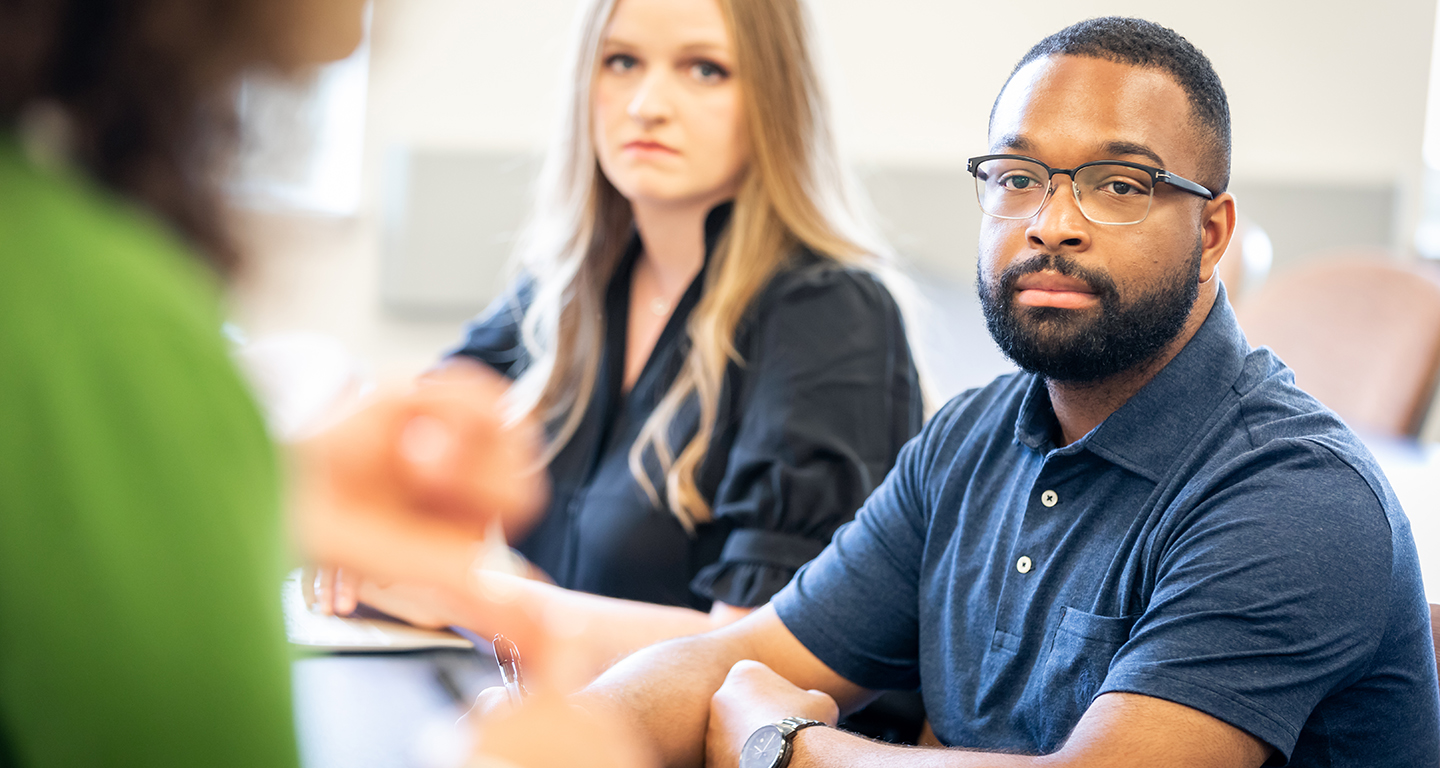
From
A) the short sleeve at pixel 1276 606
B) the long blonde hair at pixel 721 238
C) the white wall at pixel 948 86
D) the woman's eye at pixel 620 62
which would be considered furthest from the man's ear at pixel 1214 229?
the white wall at pixel 948 86

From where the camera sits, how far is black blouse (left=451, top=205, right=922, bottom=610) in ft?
5.00

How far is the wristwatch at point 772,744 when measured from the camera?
3.51 feet

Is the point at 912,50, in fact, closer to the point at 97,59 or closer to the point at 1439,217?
the point at 1439,217

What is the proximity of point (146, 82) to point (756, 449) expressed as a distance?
1149 millimetres

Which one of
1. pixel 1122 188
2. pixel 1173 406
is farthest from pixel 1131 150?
pixel 1173 406

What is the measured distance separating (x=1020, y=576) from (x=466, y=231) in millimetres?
2757

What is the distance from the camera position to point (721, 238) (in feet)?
5.94

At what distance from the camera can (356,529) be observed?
484 mm

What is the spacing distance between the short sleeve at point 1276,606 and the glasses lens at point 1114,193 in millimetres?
295

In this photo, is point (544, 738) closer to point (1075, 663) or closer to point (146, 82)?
point (146, 82)

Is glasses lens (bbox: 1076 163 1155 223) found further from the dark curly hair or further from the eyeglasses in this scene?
the dark curly hair

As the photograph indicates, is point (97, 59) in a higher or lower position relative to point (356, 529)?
higher

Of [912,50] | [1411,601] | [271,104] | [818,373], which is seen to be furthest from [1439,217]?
[271,104]

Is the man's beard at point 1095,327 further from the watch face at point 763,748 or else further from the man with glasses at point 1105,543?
the watch face at point 763,748
